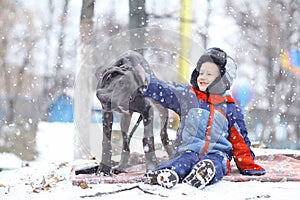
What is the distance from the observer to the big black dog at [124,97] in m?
1.76

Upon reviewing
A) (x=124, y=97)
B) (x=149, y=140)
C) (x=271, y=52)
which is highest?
(x=271, y=52)

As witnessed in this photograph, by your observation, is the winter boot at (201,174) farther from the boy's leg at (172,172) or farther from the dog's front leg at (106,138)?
the dog's front leg at (106,138)

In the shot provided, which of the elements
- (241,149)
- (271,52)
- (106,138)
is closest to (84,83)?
(106,138)

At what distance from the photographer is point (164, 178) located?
1608 millimetres

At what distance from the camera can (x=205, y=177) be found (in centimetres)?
164

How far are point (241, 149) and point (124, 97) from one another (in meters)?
0.57

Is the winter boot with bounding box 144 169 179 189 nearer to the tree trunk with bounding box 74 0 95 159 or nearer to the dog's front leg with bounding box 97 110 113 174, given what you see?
the dog's front leg with bounding box 97 110 113 174

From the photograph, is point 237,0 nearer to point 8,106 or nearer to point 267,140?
point 267,140

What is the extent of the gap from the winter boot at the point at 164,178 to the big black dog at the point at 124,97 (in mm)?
246

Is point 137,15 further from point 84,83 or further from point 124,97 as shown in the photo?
point 124,97

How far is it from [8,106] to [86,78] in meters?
1.76

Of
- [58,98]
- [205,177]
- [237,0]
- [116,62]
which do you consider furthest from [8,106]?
[205,177]

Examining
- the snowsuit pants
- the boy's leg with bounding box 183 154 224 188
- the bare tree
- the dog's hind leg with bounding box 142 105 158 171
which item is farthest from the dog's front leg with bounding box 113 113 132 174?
the bare tree

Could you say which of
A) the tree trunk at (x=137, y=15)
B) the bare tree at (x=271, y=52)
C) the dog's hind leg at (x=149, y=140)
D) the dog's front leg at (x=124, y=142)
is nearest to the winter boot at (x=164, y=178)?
the dog's hind leg at (x=149, y=140)
